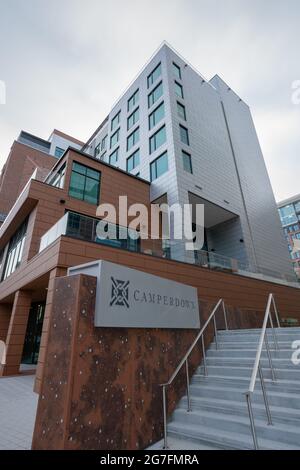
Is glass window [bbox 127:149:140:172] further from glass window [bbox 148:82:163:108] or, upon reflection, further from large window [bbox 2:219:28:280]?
large window [bbox 2:219:28:280]

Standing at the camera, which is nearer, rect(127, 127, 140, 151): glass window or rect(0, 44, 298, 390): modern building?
rect(0, 44, 298, 390): modern building

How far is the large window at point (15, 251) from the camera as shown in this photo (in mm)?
13312

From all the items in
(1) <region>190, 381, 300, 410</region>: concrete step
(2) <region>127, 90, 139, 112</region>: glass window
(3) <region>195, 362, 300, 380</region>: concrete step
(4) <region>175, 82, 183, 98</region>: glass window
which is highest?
(2) <region>127, 90, 139, 112</region>: glass window

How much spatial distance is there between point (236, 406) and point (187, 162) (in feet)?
48.8

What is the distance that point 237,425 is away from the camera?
12.2 feet

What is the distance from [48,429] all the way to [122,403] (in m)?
1.05

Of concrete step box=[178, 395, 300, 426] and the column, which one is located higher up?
the column

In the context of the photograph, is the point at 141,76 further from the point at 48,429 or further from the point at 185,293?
the point at 48,429

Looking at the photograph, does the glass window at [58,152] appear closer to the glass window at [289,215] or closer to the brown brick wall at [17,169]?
the brown brick wall at [17,169]

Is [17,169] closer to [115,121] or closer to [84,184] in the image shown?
[115,121]

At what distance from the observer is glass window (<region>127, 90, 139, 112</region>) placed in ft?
73.4

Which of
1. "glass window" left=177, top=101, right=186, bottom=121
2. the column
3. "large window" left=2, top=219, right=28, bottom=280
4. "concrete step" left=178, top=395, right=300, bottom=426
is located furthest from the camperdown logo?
"glass window" left=177, top=101, right=186, bottom=121

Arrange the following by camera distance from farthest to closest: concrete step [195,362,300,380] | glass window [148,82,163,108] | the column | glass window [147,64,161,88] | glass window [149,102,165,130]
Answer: glass window [147,64,161,88] < glass window [148,82,163,108] < glass window [149,102,165,130] < the column < concrete step [195,362,300,380]
